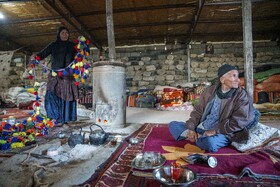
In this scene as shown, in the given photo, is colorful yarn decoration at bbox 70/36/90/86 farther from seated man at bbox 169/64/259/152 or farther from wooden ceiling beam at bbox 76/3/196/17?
wooden ceiling beam at bbox 76/3/196/17

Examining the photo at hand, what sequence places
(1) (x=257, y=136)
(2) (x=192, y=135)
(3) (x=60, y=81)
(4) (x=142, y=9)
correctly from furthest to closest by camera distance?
(4) (x=142, y=9) → (3) (x=60, y=81) → (2) (x=192, y=135) → (1) (x=257, y=136)

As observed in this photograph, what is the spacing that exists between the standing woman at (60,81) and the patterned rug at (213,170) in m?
1.93

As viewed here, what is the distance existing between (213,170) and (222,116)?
0.86m

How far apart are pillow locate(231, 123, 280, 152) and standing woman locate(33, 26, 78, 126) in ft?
9.61

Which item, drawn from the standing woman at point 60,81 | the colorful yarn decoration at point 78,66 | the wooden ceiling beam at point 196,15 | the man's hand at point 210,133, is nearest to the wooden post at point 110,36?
the colorful yarn decoration at point 78,66

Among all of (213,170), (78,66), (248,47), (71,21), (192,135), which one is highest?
(71,21)

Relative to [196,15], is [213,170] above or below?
below

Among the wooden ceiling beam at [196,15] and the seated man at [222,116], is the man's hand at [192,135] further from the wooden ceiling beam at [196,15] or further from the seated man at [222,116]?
the wooden ceiling beam at [196,15]

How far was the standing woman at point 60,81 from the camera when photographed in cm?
364

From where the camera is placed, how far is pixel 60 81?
3650mm

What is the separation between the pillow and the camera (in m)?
2.19

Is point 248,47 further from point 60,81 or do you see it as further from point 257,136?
point 60,81

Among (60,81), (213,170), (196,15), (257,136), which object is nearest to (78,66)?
(60,81)

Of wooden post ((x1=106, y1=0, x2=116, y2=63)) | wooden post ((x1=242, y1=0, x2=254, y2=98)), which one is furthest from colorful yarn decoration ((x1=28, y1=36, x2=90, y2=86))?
wooden post ((x1=242, y1=0, x2=254, y2=98))
